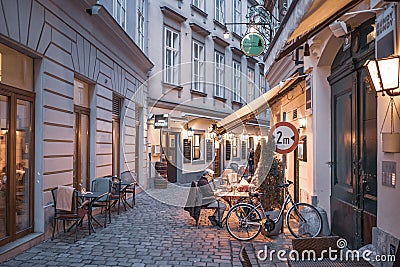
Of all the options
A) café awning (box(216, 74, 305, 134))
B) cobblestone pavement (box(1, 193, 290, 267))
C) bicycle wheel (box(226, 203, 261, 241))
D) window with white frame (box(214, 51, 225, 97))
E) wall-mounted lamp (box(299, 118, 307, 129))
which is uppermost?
window with white frame (box(214, 51, 225, 97))

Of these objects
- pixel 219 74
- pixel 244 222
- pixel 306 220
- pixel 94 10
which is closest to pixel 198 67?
pixel 219 74

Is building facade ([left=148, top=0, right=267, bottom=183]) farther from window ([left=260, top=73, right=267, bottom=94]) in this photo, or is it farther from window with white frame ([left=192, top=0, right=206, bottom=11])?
window ([left=260, top=73, right=267, bottom=94])

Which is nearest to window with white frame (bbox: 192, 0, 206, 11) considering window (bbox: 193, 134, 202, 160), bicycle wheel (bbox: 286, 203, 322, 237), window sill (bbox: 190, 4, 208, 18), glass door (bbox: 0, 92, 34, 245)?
window sill (bbox: 190, 4, 208, 18)

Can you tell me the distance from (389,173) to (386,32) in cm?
163

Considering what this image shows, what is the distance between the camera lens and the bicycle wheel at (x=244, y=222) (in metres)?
7.72

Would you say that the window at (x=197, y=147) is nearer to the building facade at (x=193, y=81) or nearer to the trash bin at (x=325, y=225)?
the building facade at (x=193, y=81)

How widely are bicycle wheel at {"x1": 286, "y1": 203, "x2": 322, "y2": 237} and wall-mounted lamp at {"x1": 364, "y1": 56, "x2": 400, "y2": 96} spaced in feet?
11.7

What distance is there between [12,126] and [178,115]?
41.3 ft

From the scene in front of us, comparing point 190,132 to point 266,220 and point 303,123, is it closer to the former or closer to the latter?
point 303,123

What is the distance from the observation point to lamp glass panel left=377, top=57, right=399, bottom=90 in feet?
14.1

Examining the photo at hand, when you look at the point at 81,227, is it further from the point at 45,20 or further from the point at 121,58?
the point at 121,58

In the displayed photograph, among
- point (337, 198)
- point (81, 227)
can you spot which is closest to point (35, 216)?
point (81, 227)

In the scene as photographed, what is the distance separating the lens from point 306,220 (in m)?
7.54

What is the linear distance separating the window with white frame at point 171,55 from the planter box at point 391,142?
13.7 meters
